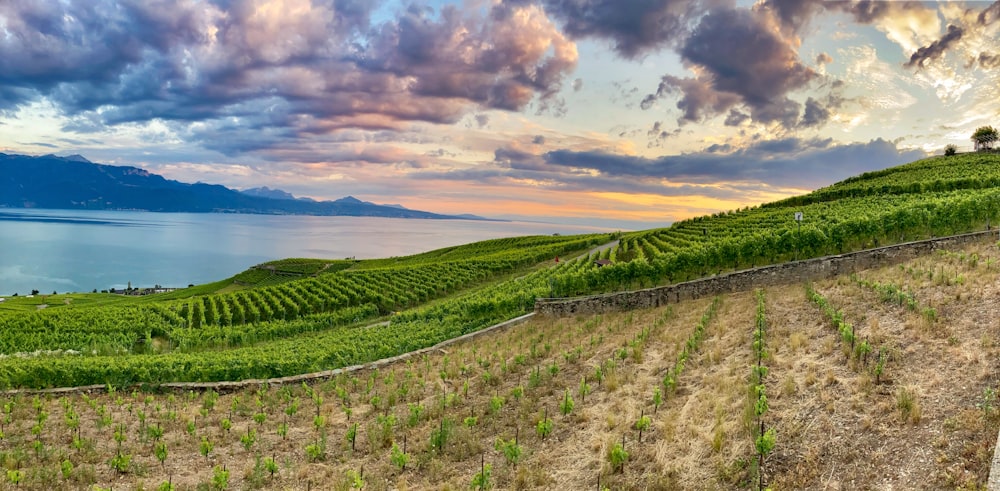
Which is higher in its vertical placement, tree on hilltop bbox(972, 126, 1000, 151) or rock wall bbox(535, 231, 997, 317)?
tree on hilltop bbox(972, 126, 1000, 151)

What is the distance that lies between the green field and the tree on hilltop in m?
42.9

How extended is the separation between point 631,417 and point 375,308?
35.9 m

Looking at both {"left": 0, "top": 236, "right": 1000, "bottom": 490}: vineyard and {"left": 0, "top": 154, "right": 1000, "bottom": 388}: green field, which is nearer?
{"left": 0, "top": 236, "right": 1000, "bottom": 490}: vineyard

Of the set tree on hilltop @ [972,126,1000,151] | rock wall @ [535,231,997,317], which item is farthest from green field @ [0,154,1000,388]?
tree on hilltop @ [972,126,1000,151]

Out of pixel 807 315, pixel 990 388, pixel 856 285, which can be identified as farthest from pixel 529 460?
pixel 856 285

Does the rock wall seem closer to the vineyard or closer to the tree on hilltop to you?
the vineyard

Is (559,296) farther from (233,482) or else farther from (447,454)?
(233,482)

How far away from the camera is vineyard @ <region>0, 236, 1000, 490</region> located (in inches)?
343

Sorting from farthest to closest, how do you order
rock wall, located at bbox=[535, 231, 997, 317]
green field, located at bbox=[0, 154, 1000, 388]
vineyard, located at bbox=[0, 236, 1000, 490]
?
1. rock wall, located at bbox=[535, 231, 997, 317]
2. green field, located at bbox=[0, 154, 1000, 388]
3. vineyard, located at bbox=[0, 236, 1000, 490]

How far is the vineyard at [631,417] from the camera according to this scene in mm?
8711

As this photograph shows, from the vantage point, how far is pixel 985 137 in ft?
296

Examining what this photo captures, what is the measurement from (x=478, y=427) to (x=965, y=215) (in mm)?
31438

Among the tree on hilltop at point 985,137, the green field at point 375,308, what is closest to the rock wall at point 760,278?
the green field at point 375,308

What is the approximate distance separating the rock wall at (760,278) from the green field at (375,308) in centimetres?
268
